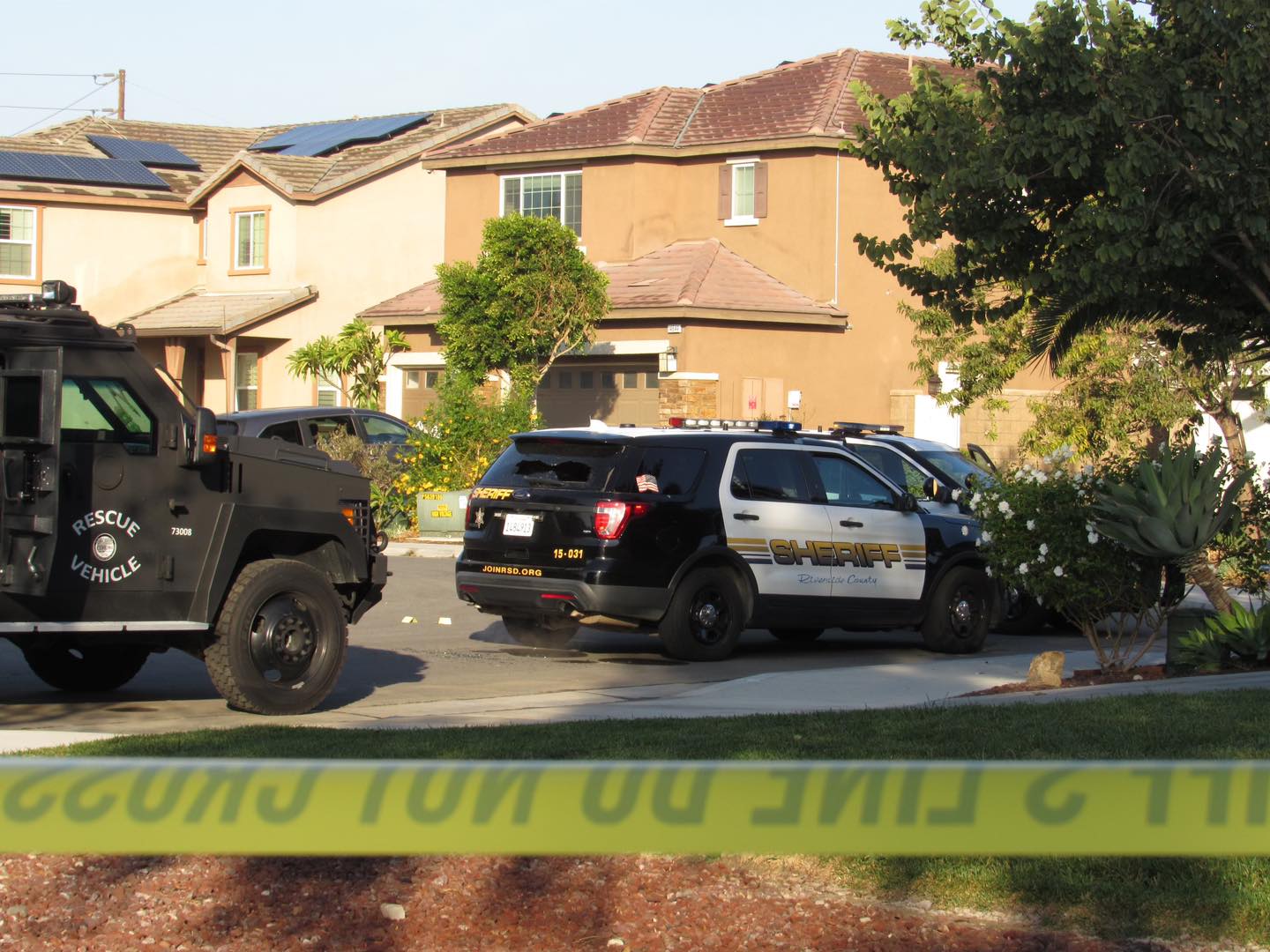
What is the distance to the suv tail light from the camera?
1274 centimetres

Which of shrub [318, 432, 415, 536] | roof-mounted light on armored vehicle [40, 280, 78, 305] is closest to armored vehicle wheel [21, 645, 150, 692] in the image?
roof-mounted light on armored vehicle [40, 280, 78, 305]

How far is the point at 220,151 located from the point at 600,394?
2017cm

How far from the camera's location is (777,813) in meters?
2.90

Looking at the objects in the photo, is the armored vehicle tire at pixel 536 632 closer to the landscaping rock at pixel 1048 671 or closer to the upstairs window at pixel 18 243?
the landscaping rock at pixel 1048 671

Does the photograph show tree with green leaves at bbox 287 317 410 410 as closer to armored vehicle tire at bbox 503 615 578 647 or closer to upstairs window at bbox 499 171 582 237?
upstairs window at bbox 499 171 582 237

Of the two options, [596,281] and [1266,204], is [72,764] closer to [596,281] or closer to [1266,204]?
[1266,204]

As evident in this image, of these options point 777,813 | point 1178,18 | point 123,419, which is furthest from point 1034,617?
point 777,813

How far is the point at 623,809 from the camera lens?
9.41 ft

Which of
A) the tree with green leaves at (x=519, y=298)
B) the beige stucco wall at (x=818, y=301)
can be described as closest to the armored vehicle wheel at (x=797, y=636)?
the tree with green leaves at (x=519, y=298)

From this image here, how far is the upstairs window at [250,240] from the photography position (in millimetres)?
38156

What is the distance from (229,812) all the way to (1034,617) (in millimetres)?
14133

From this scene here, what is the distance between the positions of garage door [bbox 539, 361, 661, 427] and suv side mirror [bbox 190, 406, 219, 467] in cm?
2072

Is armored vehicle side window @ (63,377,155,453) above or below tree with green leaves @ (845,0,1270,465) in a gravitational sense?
below

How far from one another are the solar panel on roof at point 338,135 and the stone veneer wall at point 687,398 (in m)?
14.1
